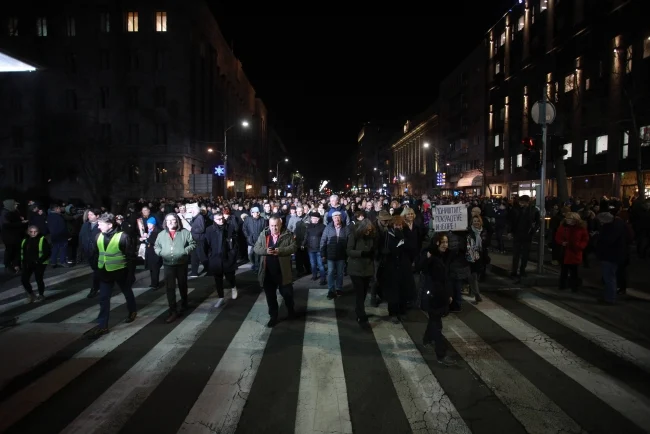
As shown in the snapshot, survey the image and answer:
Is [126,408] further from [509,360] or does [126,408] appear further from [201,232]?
[201,232]

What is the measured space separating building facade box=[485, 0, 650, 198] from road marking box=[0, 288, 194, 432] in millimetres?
18713

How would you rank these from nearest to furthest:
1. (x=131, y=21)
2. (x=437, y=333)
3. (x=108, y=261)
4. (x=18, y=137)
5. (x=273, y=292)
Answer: (x=437, y=333), (x=108, y=261), (x=273, y=292), (x=131, y=21), (x=18, y=137)

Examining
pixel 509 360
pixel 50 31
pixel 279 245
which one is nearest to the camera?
pixel 509 360

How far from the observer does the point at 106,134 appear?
43.3m

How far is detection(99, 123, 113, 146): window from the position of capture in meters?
41.6

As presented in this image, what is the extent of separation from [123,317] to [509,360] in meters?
6.31

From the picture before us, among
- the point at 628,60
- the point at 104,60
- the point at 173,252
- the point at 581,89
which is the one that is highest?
the point at 104,60

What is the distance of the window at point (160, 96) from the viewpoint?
43.8m

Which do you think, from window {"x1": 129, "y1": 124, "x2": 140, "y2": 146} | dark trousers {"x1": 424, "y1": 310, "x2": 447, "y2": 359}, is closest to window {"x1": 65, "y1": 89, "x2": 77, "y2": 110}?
window {"x1": 129, "y1": 124, "x2": 140, "y2": 146}

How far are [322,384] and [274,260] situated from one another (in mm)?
2577

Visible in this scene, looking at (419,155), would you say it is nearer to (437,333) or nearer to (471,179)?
(471,179)

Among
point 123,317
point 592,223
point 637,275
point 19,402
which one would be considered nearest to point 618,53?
point 592,223

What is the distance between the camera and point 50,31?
143ft

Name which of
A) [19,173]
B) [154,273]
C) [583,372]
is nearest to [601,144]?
[583,372]
